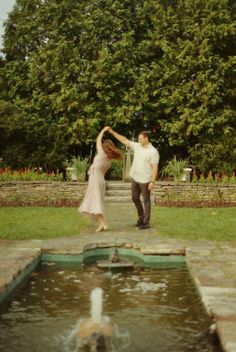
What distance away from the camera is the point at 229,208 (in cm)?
1567

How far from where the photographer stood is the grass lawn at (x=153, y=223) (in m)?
10.2

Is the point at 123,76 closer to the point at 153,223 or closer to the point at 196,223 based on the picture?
the point at 153,223

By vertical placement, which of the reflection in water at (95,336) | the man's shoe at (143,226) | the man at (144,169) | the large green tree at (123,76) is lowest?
the reflection in water at (95,336)

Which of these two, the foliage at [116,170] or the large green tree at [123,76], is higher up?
the large green tree at [123,76]

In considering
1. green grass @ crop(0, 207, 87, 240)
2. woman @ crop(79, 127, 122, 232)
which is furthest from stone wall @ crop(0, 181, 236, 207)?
woman @ crop(79, 127, 122, 232)

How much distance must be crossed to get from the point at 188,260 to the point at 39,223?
4.73 metres

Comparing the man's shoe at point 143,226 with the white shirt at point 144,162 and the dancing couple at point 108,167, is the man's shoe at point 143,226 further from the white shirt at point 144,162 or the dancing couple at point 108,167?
the white shirt at point 144,162

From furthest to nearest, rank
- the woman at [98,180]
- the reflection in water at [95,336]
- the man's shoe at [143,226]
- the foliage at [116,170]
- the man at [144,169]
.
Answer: the foliage at [116,170] < the man's shoe at [143,226] < the man at [144,169] < the woman at [98,180] < the reflection in water at [95,336]

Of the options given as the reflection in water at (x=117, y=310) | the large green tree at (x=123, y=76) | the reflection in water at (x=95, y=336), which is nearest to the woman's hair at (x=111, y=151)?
the reflection in water at (x=117, y=310)

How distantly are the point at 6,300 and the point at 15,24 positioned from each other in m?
19.0

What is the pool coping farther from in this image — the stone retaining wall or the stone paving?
the stone retaining wall

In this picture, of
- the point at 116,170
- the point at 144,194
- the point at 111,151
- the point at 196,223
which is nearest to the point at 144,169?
the point at 144,194

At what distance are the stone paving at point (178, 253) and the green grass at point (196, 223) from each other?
435 millimetres

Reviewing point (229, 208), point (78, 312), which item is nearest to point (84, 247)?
point (78, 312)
